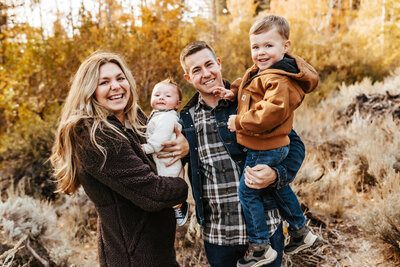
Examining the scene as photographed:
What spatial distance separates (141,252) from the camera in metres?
1.86

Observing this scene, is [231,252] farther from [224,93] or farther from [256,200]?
[224,93]

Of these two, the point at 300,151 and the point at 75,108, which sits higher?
the point at 75,108

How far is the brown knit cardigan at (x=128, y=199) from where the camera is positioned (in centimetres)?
171

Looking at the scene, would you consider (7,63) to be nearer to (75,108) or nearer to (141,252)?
(75,108)

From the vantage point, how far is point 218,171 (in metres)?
2.03

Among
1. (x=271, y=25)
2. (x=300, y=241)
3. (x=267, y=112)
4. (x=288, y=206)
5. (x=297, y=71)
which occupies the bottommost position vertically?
(x=300, y=241)

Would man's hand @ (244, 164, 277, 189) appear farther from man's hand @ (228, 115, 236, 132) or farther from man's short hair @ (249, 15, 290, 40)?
man's short hair @ (249, 15, 290, 40)

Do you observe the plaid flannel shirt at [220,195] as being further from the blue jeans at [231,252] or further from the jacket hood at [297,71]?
the jacket hood at [297,71]

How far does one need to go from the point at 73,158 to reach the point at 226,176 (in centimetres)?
Answer: 93

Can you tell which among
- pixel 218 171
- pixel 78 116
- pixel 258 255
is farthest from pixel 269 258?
pixel 78 116

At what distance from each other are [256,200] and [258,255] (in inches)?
12.6

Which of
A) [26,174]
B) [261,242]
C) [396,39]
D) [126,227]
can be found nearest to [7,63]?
[26,174]

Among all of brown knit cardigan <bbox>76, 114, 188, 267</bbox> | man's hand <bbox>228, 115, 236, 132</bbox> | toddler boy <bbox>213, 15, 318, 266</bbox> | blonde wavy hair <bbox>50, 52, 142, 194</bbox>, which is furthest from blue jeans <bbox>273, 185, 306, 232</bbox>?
blonde wavy hair <bbox>50, 52, 142, 194</bbox>

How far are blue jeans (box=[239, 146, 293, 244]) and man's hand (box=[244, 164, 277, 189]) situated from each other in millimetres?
46
